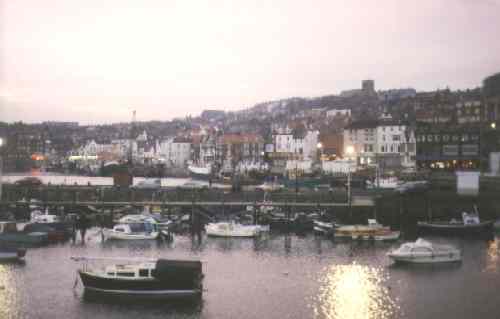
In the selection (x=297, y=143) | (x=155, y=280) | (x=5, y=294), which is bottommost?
(x=5, y=294)

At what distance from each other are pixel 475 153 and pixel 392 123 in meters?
14.6

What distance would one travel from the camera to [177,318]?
97.9 ft

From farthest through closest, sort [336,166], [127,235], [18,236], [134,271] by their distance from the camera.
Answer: [336,166] < [127,235] < [18,236] < [134,271]

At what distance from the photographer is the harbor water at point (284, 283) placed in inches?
1228

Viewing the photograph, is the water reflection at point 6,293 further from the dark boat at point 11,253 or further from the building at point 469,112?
the building at point 469,112

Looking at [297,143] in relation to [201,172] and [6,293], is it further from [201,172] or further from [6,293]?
[6,293]

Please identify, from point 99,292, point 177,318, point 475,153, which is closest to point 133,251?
point 99,292

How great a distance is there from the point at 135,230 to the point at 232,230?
7951 mm

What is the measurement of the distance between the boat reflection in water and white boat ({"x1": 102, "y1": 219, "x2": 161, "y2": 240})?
1685 cm

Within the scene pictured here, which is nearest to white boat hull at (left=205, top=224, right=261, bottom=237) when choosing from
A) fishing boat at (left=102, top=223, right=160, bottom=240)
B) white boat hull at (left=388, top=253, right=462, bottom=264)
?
A: fishing boat at (left=102, top=223, right=160, bottom=240)

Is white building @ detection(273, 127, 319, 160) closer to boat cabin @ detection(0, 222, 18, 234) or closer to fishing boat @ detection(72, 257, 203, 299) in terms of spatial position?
boat cabin @ detection(0, 222, 18, 234)

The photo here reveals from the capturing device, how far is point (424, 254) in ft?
138

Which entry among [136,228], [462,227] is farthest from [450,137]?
[136,228]

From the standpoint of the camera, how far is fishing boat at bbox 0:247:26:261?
41375 mm
